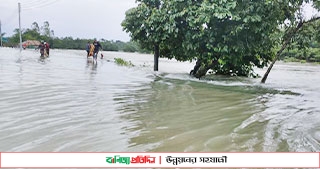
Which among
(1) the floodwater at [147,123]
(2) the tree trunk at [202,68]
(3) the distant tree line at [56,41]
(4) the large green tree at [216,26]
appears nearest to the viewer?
(1) the floodwater at [147,123]

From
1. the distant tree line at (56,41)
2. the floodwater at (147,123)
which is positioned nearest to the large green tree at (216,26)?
the floodwater at (147,123)

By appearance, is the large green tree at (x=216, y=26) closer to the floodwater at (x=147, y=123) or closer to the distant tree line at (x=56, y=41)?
the floodwater at (x=147, y=123)

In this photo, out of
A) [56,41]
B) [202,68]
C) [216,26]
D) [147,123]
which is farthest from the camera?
[56,41]

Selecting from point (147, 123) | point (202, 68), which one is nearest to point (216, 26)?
point (202, 68)

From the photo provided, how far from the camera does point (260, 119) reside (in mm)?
6832

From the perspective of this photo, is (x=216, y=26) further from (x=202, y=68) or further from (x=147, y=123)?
(x=147, y=123)

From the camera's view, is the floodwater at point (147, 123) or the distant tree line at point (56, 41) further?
the distant tree line at point (56, 41)

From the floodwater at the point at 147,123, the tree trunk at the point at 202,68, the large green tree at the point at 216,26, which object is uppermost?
the large green tree at the point at 216,26

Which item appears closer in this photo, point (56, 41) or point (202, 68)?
point (202, 68)

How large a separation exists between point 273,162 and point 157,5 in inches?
611

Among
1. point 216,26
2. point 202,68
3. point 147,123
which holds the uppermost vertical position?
Answer: point 216,26

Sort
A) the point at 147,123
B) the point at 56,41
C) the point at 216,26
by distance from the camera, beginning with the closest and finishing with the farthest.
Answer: the point at 147,123 → the point at 216,26 → the point at 56,41

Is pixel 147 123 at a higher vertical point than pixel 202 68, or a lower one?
lower

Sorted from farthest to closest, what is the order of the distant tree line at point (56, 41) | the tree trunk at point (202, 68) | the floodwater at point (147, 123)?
the distant tree line at point (56, 41), the tree trunk at point (202, 68), the floodwater at point (147, 123)
